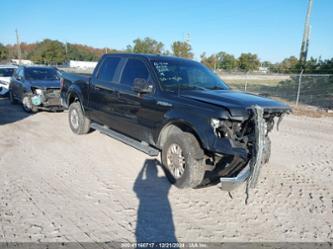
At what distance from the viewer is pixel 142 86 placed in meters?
→ 4.79

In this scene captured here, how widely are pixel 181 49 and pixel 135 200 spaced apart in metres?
33.4

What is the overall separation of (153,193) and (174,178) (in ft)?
1.54

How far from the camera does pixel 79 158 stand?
221 inches

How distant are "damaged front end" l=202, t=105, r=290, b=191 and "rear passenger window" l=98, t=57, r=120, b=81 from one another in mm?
3070

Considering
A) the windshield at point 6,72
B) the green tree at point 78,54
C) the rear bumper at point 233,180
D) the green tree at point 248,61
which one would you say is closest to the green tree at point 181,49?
the green tree at point 248,61

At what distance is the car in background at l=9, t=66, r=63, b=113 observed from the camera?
960cm

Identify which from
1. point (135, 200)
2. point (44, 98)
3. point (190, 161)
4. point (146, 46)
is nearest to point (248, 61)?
point (146, 46)

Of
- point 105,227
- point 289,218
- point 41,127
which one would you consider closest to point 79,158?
point 105,227

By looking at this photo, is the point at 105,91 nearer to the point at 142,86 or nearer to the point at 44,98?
the point at 142,86

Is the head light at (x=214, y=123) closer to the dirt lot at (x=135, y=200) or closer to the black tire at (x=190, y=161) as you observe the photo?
the black tire at (x=190, y=161)

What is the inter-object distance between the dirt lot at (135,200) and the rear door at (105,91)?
0.75 m

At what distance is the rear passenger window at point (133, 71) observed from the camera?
17.1 feet

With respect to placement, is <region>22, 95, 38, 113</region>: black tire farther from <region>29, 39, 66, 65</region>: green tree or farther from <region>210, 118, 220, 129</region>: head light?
<region>29, 39, 66, 65</region>: green tree

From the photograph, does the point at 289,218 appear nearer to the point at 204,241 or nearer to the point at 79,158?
the point at 204,241
